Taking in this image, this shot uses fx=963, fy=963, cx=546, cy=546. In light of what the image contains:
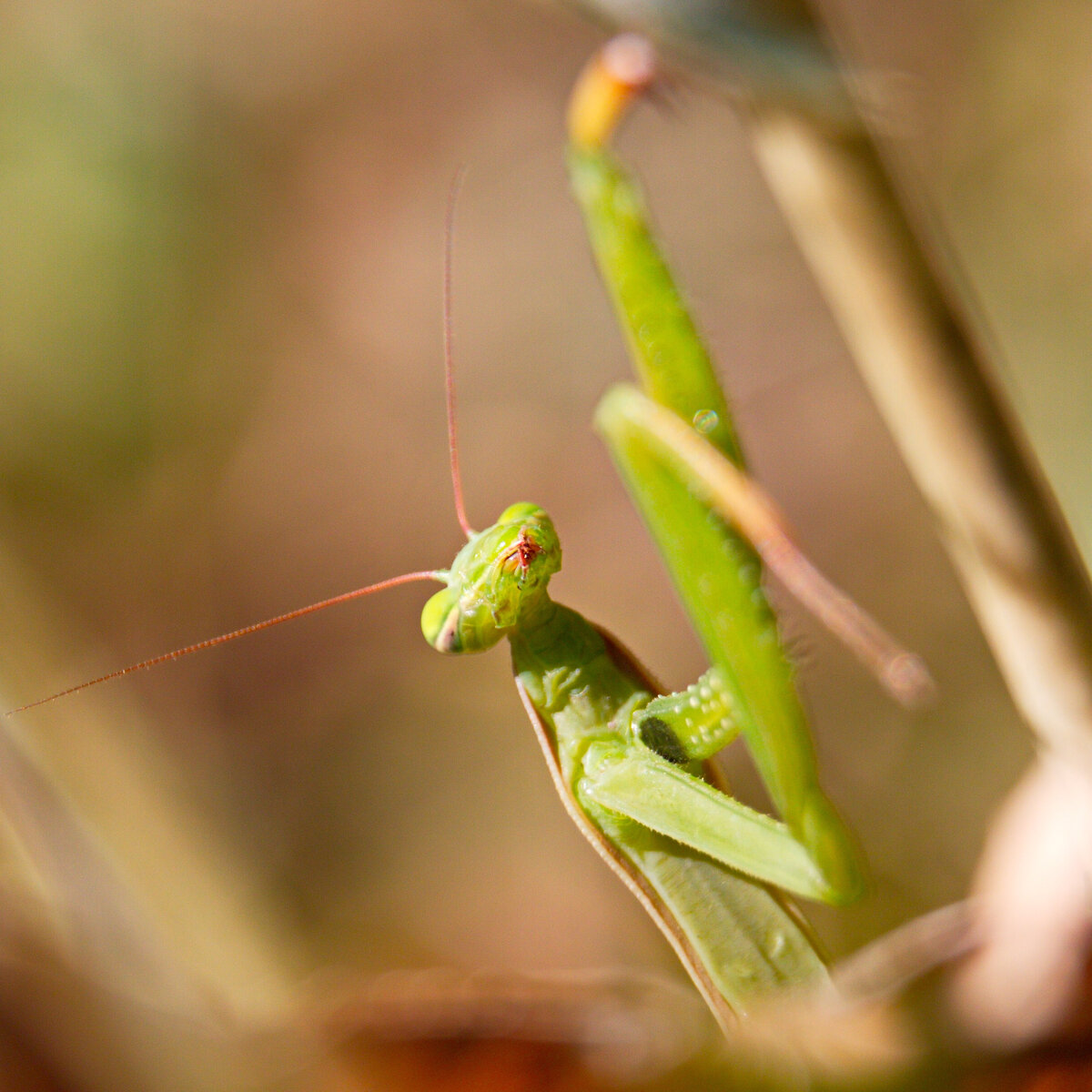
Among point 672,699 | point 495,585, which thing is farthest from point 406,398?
point 672,699

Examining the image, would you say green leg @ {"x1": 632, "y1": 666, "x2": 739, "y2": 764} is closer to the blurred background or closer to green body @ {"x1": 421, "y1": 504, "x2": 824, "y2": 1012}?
green body @ {"x1": 421, "y1": 504, "x2": 824, "y2": 1012}

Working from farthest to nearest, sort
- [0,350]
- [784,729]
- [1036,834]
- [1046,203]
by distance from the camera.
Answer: [0,350] < [1046,203] < [1036,834] < [784,729]

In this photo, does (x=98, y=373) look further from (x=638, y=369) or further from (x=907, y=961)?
(x=907, y=961)

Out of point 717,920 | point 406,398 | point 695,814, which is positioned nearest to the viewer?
point 695,814

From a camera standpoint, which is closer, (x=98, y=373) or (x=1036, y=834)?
(x=1036, y=834)

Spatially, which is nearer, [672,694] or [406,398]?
[672,694]

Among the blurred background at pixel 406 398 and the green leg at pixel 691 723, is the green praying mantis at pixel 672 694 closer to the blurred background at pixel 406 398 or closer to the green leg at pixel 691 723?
the green leg at pixel 691 723

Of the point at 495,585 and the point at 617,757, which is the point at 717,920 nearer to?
the point at 617,757

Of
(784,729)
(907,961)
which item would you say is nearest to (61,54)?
(784,729)
